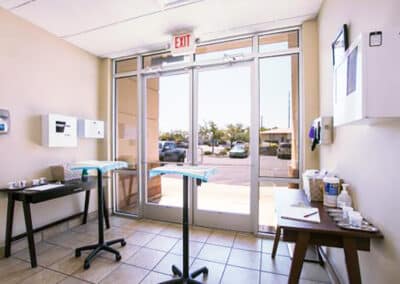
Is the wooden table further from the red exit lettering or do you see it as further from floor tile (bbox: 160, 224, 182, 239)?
the red exit lettering

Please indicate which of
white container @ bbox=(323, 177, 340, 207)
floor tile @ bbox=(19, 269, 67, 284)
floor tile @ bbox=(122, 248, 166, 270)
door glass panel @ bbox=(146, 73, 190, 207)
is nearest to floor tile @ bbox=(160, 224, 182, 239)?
door glass panel @ bbox=(146, 73, 190, 207)

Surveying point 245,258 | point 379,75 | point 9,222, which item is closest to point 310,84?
point 379,75

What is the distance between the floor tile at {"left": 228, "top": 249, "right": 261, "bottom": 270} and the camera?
2.47 meters

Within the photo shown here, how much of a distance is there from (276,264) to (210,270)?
29.9 inches

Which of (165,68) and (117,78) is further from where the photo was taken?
(117,78)

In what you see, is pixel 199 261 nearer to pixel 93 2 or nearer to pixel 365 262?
pixel 365 262

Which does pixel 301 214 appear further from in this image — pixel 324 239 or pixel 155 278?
pixel 155 278

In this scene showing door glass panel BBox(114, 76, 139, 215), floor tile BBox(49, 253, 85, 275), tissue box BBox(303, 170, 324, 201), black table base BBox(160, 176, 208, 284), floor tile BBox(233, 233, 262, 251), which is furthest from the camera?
door glass panel BBox(114, 76, 139, 215)

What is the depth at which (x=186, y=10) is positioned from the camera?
2615 millimetres

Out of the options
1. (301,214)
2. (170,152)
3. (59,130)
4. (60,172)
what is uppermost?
(59,130)

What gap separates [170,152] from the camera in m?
3.73

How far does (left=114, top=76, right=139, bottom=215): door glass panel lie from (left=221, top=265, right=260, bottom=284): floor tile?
214 cm

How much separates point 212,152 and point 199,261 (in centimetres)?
155

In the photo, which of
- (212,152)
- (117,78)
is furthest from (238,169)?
(117,78)
